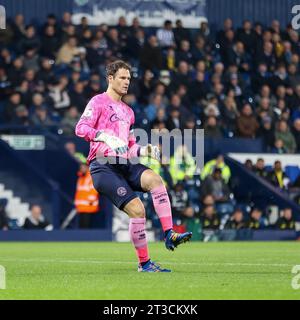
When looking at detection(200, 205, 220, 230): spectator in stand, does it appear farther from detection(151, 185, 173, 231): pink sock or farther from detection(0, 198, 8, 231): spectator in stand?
detection(151, 185, 173, 231): pink sock

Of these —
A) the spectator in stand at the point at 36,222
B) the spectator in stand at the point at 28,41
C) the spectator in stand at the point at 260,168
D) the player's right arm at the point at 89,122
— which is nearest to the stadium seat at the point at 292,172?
the spectator in stand at the point at 260,168

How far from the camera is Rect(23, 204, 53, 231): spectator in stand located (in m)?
22.3

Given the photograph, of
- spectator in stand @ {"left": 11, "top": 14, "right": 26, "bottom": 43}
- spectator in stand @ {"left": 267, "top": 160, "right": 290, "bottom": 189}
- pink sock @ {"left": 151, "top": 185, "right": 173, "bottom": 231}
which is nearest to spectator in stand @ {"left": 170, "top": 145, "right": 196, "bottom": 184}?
spectator in stand @ {"left": 267, "top": 160, "right": 290, "bottom": 189}

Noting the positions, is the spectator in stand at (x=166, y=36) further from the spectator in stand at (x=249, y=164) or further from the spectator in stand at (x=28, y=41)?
the spectator in stand at (x=249, y=164)

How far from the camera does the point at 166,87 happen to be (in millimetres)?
25203

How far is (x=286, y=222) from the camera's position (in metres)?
23.9

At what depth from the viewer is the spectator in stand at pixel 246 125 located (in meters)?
25.4

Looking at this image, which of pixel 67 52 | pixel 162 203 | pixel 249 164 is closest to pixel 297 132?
pixel 249 164

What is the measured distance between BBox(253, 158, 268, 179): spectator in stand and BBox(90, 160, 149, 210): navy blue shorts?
12986 millimetres

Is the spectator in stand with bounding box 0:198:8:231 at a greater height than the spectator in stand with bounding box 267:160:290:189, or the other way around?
the spectator in stand with bounding box 267:160:290:189

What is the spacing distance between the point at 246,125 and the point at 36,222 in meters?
5.63

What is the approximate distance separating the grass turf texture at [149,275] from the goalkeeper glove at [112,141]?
49.3 inches

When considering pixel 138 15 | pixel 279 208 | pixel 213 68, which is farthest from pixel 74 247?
pixel 138 15

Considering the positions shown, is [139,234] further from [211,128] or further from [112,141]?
[211,128]
